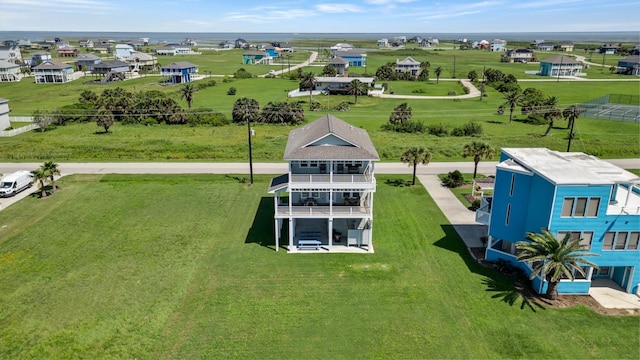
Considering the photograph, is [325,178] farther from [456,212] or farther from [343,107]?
[343,107]

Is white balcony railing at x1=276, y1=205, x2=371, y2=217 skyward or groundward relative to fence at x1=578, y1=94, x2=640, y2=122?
groundward

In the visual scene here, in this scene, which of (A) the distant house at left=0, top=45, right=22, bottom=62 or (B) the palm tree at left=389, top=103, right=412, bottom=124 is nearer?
(B) the palm tree at left=389, top=103, right=412, bottom=124

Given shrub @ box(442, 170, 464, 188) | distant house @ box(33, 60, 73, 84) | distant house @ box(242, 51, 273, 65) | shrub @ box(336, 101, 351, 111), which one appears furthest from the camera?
distant house @ box(242, 51, 273, 65)

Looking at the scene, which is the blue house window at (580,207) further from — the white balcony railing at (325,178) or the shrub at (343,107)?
the shrub at (343,107)

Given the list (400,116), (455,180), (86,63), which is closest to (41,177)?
(455,180)

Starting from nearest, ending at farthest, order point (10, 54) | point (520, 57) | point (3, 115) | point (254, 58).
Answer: point (3, 115) < point (10, 54) < point (520, 57) < point (254, 58)

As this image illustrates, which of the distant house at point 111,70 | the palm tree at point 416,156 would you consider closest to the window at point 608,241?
the palm tree at point 416,156

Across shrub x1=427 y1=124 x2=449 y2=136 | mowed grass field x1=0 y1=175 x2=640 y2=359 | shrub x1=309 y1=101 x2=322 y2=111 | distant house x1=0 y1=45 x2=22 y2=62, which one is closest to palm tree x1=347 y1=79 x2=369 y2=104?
shrub x1=309 y1=101 x2=322 y2=111

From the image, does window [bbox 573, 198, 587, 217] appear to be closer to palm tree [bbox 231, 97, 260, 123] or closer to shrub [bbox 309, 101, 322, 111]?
palm tree [bbox 231, 97, 260, 123]
